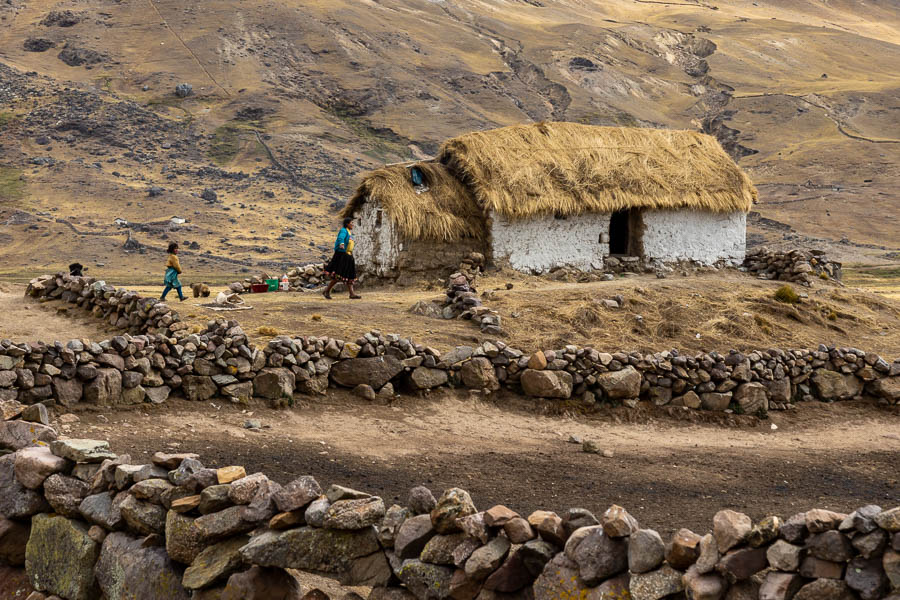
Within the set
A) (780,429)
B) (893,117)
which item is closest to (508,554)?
(780,429)

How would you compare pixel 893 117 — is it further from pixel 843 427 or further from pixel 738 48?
pixel 843 427

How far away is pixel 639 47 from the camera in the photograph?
90188mm

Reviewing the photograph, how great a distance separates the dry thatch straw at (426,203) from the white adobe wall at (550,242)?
550 millimetres

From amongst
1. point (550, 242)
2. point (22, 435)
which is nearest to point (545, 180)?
point (550, 242)

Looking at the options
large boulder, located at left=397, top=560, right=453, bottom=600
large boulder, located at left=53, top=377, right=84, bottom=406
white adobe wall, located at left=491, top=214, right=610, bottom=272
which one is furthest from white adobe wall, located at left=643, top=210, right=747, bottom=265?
large boulder, located at left=397, top=560, right=453, bottom=600

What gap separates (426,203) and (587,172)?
12.3ft

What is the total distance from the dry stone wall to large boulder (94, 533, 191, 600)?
385cm

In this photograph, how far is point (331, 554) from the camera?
16.6ft

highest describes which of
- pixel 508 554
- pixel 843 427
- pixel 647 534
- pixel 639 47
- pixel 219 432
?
pixel 639 47

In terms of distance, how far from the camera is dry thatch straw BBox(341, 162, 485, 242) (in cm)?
1853

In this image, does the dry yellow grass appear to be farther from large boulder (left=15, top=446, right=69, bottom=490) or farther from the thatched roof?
large boulder (left=15, top=446, right=69, bottom=490)

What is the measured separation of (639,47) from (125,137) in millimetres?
58062

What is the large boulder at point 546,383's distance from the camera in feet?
37.0

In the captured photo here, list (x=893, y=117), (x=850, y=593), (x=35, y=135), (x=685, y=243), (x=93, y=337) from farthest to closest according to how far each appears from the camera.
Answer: (x=893, y=117) → (x=35, y=135) → (x=685, y=243) → (x=93, y=337) → (x=850, y=593)
